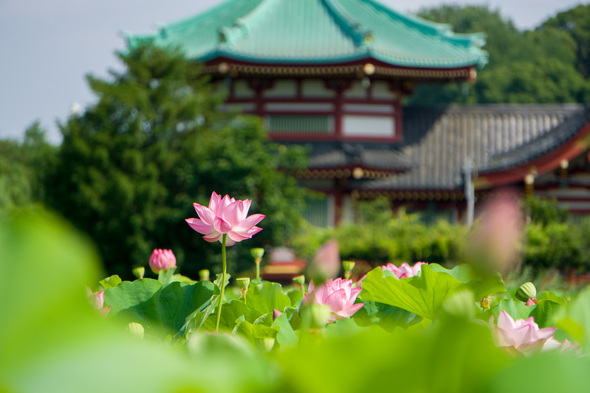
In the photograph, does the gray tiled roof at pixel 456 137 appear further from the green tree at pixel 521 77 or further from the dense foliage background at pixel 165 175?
the green tree at pixel 521 77

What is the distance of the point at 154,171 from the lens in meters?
8.48

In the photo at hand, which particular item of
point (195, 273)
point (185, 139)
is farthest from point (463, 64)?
point (195, 273)

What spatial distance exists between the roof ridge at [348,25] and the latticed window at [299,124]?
4.48ft

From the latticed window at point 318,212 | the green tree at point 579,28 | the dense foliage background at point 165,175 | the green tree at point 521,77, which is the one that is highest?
the green tree at point 579,28

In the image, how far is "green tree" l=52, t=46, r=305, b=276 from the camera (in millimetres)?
8391

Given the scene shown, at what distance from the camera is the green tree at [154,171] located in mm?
8391

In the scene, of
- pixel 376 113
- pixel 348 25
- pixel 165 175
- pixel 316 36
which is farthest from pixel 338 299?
pixel 348 25

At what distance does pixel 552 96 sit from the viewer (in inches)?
1017

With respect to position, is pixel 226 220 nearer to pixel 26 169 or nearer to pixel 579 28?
pixel 26 169

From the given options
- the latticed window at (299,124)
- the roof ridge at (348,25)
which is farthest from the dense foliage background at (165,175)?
the roof ridge at (348,25)

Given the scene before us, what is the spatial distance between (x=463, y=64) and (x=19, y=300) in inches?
452

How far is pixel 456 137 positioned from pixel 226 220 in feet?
39.2

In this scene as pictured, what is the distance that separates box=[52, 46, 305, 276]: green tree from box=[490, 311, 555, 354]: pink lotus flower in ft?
24.6

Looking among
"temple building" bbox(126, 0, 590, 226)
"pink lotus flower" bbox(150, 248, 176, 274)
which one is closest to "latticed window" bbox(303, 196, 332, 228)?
"temple building" bbox(126, 0, 590, 226)
